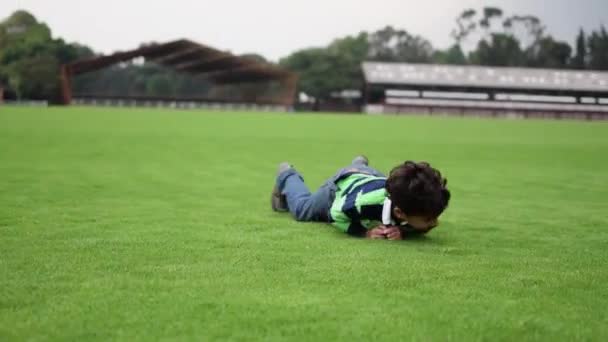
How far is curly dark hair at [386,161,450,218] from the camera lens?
328 cm

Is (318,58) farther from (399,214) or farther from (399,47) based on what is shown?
(399,214)

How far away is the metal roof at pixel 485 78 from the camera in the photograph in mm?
56875

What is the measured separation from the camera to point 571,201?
19.1ft

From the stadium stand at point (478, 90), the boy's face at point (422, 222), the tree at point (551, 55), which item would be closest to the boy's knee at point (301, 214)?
the boy's face at point (422, 222)

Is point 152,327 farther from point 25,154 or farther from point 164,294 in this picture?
point 25,154

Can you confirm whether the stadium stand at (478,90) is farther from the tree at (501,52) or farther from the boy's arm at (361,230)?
the boy's arm at (361,230)

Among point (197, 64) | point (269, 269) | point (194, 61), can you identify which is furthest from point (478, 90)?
point (269, 269)

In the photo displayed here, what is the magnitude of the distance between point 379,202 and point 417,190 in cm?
36

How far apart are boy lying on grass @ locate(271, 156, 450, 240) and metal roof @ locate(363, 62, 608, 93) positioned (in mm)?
53393

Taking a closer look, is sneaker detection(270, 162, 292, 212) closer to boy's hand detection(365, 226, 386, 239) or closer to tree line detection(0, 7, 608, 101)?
boy's hand detection(365, 226, 386, 239)

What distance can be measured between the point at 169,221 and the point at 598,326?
2.69 metres

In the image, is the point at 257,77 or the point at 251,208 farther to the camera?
the point at 257,77

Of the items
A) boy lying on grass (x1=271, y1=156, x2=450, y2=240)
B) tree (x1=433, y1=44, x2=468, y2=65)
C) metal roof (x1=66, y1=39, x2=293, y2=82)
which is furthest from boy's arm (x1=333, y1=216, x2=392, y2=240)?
tree (x1=433, y1=44, x2=468, y2=65)

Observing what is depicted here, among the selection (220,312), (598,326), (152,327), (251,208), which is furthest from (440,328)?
(251,208)
